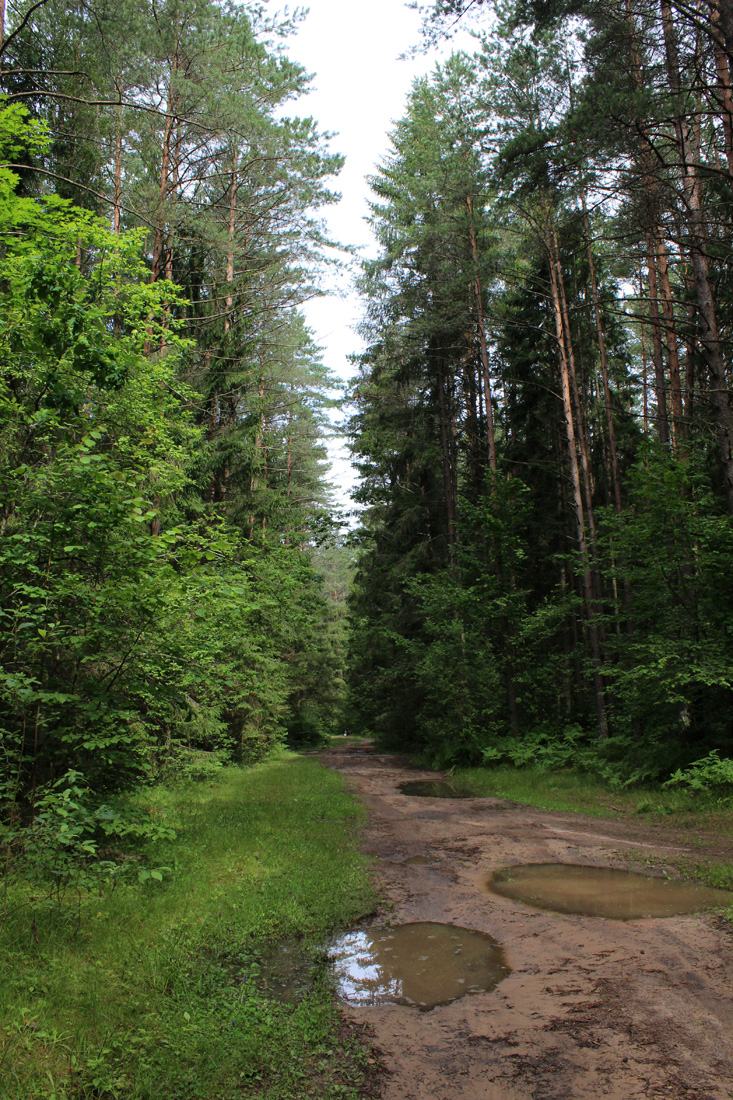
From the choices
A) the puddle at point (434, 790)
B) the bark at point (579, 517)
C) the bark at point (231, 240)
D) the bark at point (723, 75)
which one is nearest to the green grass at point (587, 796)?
the puddle at point (434, 790)

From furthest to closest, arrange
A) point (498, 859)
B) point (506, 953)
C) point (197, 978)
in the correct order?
point (498, 859) < point (506, 953) < point (197, 978)

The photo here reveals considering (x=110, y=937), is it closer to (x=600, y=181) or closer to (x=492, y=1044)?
(x=492, y=1044)

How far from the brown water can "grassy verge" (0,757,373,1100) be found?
1708mm

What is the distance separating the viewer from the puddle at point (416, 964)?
4492 millimetres

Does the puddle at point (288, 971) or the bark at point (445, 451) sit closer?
the puddle at point (288, 971)

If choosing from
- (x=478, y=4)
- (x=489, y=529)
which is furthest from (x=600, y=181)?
(x=489, y=529)

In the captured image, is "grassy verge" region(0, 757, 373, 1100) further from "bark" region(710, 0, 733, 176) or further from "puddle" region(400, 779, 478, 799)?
"bark" region(710, 0, 733, 176)

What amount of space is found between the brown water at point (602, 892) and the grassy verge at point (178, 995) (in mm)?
1708

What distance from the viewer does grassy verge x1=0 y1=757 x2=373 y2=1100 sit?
10.7 ft

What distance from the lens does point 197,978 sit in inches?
175

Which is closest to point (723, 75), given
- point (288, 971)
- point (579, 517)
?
point (579, 517)

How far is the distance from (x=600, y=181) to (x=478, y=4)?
3259mm

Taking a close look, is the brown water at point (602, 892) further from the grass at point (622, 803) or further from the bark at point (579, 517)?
the bark at point (579, 517)

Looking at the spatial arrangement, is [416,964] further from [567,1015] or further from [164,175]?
[164,175]
